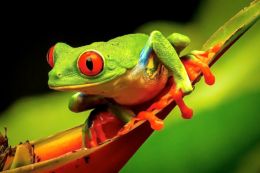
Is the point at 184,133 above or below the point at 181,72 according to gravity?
below

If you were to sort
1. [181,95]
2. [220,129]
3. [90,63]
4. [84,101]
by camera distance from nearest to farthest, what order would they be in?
1. [90,63]
2. [181,95]
3. [84,101]
4. [220,129]

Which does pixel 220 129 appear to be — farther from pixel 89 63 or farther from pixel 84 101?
pixel 89 63

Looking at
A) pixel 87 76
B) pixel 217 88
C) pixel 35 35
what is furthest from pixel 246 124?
pixel 35 35

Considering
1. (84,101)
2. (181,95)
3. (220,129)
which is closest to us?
(181,95)

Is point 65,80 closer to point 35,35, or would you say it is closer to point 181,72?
point 181,72

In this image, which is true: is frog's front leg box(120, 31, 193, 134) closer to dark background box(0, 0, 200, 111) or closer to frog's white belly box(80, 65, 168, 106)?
frog's white belly box(80, 65, 168, 106)

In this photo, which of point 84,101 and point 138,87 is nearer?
point 138,87

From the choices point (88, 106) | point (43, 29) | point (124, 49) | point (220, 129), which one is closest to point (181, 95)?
point (124, 49)
